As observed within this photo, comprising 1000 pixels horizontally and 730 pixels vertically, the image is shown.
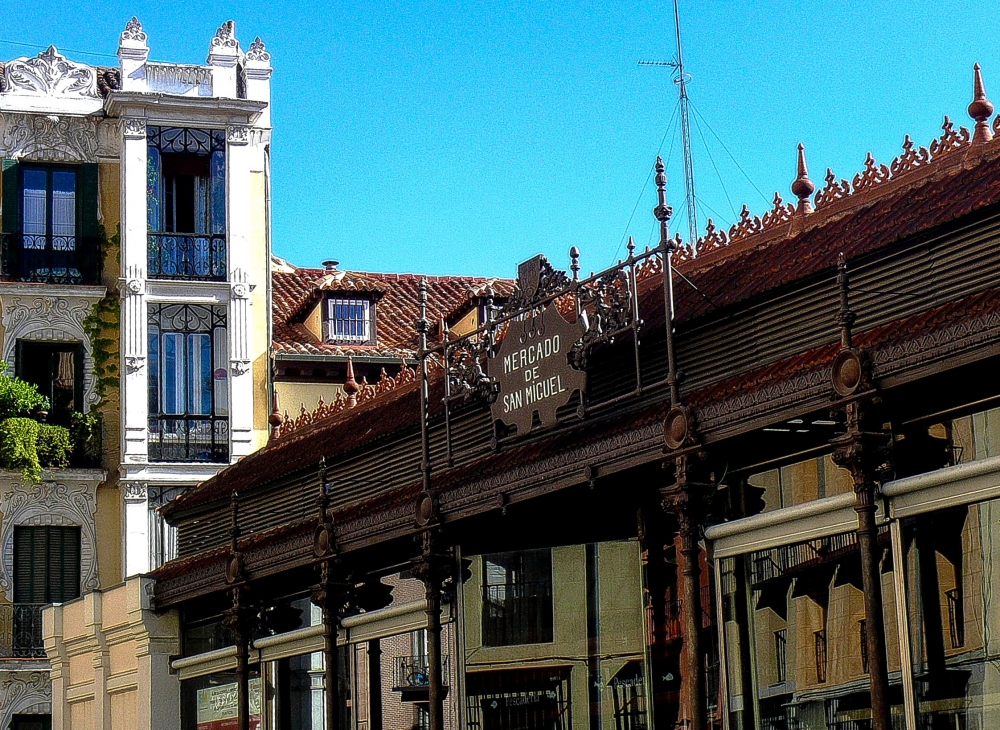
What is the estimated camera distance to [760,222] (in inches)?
642

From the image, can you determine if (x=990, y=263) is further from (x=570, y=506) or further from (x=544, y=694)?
(x=544, y=694)

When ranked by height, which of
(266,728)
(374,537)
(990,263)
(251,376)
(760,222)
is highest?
(251,376)

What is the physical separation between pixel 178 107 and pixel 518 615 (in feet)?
67.4

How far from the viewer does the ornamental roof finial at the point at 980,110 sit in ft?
47.3

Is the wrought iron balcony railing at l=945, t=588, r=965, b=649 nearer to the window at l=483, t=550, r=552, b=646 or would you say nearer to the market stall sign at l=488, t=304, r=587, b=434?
the market stall sign at l=488, t=304, r=587, b=434

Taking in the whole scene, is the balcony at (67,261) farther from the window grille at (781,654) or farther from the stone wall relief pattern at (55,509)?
the window grille at (781,654)

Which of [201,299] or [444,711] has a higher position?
[201,299]

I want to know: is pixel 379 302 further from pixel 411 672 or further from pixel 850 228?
pixel 850 228

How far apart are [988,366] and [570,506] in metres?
5.72

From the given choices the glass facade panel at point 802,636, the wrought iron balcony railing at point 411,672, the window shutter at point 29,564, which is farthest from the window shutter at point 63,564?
the glass facade panel at point 802,636

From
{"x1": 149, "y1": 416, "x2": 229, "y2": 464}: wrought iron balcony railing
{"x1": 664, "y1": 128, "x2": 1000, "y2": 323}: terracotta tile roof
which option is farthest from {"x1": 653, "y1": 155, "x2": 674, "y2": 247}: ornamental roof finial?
{"x1": 149, "y1": 416, "x2": 229, "y2": 464}: wrought iron balcony railing

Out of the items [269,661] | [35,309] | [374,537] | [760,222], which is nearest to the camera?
[760,222]

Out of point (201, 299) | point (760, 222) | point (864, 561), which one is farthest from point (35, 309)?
point (864, 561)

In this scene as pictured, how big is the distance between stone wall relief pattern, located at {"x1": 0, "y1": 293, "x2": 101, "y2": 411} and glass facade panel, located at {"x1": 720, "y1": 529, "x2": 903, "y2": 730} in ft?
74.8
